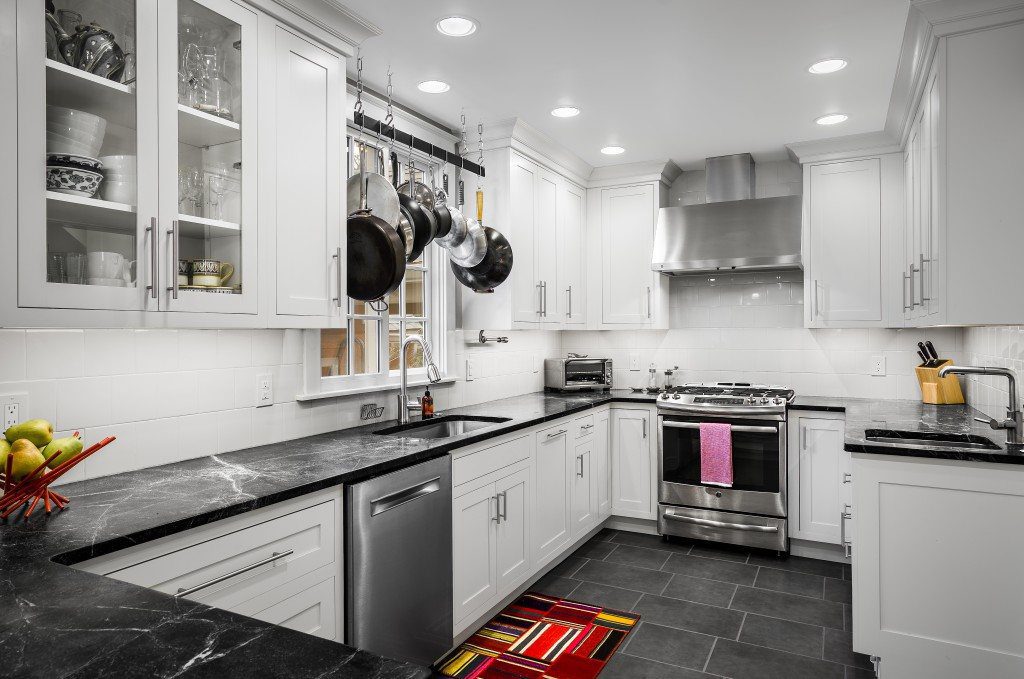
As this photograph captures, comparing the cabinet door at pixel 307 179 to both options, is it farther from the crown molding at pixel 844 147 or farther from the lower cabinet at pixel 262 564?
the crown molding at pixel 844 147

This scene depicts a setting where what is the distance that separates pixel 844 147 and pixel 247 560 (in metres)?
4.04

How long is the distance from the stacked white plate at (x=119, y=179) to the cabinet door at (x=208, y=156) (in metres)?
0.07

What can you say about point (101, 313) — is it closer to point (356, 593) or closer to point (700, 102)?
point (356, 593)

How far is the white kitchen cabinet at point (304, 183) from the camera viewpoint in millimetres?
2152

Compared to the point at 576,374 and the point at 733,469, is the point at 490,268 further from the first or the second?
the point at 733,469

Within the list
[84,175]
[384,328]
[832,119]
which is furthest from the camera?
[832,119]

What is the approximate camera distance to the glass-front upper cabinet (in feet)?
4.88

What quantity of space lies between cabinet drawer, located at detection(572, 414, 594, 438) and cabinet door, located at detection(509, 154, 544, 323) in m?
0.68

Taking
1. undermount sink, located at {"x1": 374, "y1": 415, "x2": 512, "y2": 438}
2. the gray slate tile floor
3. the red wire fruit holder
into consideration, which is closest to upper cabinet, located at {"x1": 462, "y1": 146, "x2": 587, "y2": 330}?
undermount sink, located at {"x1": 374, "y1": 415, "x2": 512, "y2": 438}

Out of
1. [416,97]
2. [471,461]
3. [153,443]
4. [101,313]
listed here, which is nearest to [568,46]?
[416,97]

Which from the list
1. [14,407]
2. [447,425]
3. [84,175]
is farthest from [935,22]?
[14,407]

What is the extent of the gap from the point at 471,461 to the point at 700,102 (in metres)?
2.20

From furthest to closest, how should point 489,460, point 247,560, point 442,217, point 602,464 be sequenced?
1. point 602,464
2. point 442,217
3. point 489,460
4. point 247,560

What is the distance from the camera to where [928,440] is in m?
2.77
